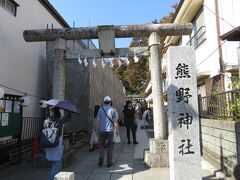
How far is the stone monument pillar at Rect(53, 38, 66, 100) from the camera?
8680 mm

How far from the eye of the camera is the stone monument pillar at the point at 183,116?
5.77 meters

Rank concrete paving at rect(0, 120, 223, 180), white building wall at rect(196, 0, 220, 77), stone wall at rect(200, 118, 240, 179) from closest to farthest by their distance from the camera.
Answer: stone wall at rect(200, 118, 240, 179), concrete paving at rect(0, 120, 223, 180), white building wall at rect(196, 0, 220, 77)

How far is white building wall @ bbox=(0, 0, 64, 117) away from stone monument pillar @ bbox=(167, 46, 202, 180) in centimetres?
582

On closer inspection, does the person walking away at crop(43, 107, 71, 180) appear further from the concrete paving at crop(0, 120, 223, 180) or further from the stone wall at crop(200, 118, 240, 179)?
the stone wall at crop(200, 118, 240, 179)

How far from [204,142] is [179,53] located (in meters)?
4.33

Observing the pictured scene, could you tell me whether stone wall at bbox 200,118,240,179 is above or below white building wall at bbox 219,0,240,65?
below

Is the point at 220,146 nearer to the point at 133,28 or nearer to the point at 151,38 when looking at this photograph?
the point at 151,38

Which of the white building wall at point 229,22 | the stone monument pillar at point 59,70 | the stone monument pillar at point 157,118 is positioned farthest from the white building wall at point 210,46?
the stone monument pillar at point 59,70

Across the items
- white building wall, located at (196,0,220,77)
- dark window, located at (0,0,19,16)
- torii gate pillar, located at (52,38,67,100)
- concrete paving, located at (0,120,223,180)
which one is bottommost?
concrete paving, located at (0,120,223,180)

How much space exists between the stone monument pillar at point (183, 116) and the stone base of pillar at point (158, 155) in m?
1.80

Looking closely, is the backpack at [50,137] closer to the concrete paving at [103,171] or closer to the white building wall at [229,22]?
the concrete paving at [103,171]

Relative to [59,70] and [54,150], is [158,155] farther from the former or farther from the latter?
[59,70]

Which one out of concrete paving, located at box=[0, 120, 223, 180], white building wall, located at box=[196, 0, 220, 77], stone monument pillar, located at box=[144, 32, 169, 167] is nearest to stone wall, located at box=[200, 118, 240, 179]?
concrete paving, located at box=[0, 120, 223, 180]

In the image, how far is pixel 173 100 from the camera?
19.7ft
